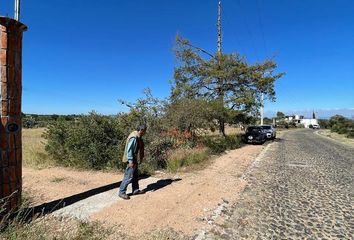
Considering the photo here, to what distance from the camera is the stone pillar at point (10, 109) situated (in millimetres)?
5082

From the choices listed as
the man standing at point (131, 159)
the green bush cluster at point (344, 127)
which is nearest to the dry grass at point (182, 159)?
the man standing at point (131, 159)

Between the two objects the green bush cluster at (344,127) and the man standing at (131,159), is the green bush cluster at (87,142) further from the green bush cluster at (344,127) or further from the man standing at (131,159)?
the green bush cluster at (344,127)

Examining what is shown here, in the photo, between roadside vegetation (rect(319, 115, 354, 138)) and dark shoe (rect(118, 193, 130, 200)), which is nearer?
dark shoe (rect(118, 193, 130, 200))

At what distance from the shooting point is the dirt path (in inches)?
214

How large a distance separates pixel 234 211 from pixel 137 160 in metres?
2.59

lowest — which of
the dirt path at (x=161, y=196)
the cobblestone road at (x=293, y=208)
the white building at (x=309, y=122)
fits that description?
the cobblestone road at (x=293, y=208)

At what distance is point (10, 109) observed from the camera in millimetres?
5168

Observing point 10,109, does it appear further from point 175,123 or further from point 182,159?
point 175,123

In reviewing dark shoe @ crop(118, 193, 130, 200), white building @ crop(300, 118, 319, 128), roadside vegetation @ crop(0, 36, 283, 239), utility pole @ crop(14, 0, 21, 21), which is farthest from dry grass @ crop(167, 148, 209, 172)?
white building @ crop(300, 118, 319, 128)

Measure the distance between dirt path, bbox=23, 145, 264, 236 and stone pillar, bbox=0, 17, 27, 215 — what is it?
4.45 ft

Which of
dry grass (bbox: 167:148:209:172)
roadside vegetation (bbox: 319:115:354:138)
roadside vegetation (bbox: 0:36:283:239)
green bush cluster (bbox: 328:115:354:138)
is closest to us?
roadside vegetation (bbox: 0:36:283:239)

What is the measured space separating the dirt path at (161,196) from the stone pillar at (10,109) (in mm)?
1357

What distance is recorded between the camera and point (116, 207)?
6141 mm

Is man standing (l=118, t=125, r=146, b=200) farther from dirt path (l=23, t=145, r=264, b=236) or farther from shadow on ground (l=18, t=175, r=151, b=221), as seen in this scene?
shadow on ground (l=18, t=175, r=151, b=221)
